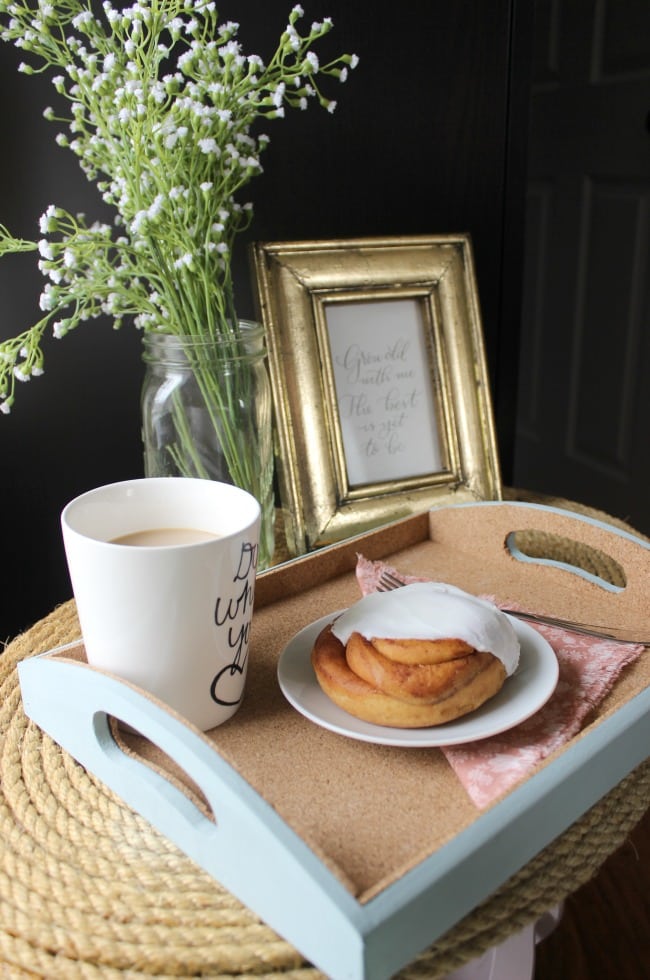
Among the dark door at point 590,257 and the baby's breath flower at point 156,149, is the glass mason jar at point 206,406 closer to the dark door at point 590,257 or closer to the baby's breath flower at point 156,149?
the baby's breath flower at point 156,149

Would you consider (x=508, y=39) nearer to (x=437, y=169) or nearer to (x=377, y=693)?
(x=437, y=169)

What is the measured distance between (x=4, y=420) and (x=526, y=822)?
0.70 metres

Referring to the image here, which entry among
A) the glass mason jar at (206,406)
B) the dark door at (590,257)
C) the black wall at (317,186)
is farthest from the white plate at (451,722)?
the dark door at (590,257)

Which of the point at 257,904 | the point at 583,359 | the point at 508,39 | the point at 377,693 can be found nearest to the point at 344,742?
the point at 377,693

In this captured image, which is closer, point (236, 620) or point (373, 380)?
point (236, 620)

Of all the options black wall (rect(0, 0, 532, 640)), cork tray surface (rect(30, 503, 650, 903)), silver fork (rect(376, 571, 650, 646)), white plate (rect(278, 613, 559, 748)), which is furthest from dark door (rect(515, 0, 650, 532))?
white plate (rect(278, 613, 559, 748))

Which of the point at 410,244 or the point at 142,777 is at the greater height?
the point at 410,244

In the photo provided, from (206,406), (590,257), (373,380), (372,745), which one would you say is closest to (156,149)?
(206,406)

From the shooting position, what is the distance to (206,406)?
0.81m

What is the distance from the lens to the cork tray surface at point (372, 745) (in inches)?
19.4

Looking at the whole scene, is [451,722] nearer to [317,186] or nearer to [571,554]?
[571,554]

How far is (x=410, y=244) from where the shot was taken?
3.12 feet

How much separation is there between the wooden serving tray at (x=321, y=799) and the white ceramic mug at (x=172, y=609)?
0.09 ft

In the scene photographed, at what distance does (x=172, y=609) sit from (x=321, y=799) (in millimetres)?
142
